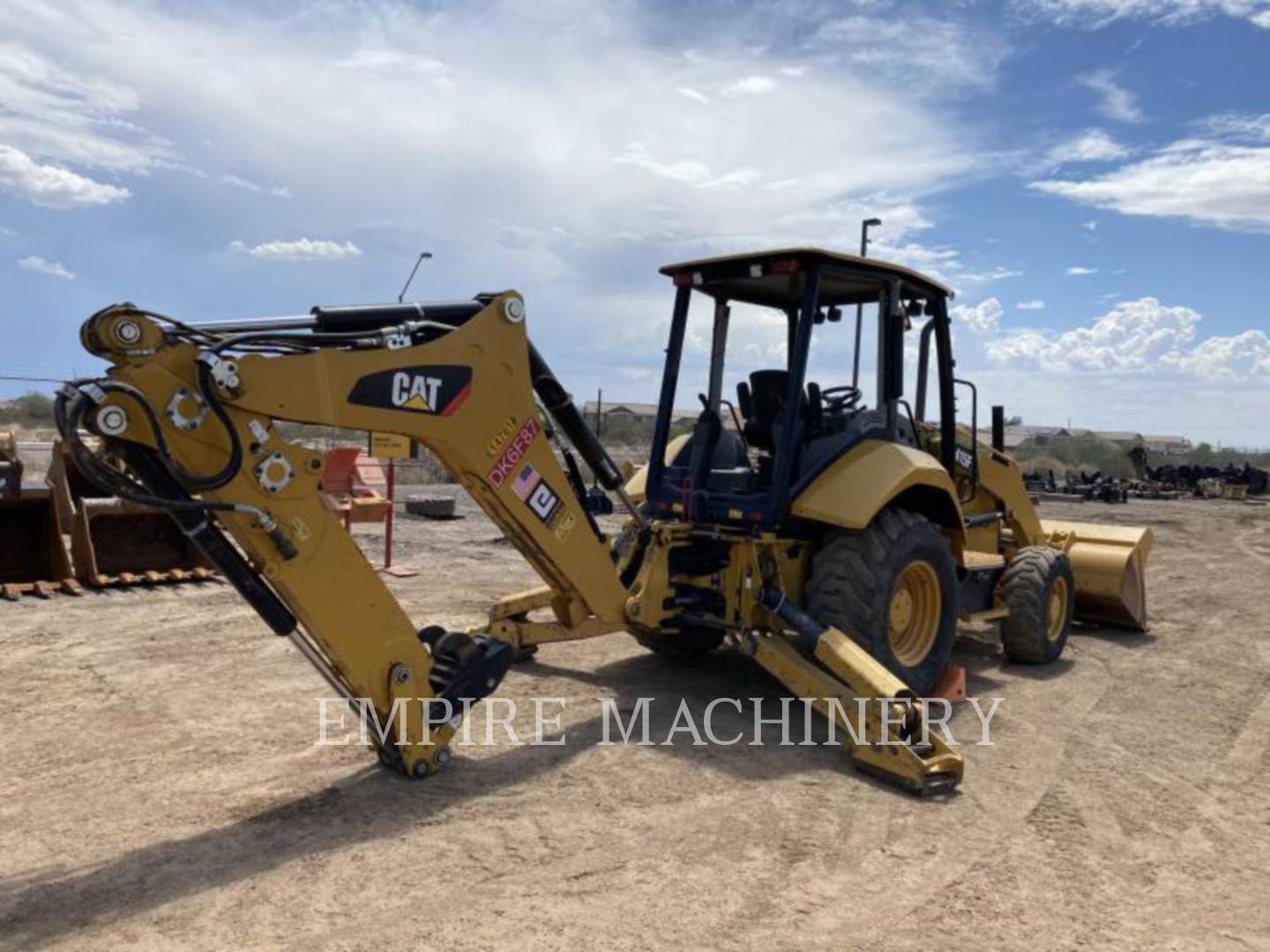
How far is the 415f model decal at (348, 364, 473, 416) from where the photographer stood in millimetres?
4410

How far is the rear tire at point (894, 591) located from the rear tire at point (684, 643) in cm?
120

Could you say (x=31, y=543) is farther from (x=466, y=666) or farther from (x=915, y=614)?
(x=915, y=614)

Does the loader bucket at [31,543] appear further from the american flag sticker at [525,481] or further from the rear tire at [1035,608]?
the rear tire at [1035,608]

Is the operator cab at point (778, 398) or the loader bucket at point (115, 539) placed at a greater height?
the operator cab at point (778, 398)

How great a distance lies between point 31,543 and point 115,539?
67 centimetres

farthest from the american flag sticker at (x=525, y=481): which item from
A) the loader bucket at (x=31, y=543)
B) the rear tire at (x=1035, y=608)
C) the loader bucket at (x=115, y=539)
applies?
the loader bucket at (x=31, y=543)

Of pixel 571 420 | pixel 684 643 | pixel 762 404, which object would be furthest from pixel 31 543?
pixel 762 404

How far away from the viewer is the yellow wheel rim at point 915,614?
649 cm

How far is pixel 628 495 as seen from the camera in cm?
624

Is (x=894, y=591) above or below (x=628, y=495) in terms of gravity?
below

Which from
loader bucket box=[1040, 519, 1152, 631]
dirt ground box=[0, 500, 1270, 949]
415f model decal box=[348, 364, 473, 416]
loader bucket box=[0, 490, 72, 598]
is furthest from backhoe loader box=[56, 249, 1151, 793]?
loader bucket box=[0, 490, 72, 598]

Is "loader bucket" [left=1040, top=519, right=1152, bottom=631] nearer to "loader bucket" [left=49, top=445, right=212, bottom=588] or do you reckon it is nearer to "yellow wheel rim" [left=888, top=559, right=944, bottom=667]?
"yellow wheel rim" [left=888, top=559, right=944, bottom=667]

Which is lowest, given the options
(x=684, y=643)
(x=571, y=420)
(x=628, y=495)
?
(x=684, y=643)

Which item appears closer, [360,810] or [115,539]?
[360,810]
